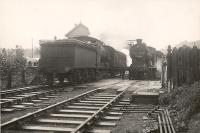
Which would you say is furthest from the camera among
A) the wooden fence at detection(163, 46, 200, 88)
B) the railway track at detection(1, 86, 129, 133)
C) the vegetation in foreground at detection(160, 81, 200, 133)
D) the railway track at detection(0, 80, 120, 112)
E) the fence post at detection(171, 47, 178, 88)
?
the fence post at detection(171, 47, 178, 88)

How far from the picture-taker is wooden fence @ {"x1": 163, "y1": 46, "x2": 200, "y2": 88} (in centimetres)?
991

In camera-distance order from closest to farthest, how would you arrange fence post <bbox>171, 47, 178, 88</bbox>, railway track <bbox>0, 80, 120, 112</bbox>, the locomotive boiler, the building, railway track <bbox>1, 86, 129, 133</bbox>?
railway track <bbox>1, 86, 129, 133</bbox> < railway track <bbox>0, 80, 120, 112</bbox> < fence post <bbox>171, 47, 178, 88</bbox> < the locomotive boiler < the building

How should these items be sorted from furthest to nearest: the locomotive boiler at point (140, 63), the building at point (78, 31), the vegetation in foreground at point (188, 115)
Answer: the building at point (78, 31)
the locomotive boiler at point (140, 63)
the vegetation in foreground at point (188, 115)

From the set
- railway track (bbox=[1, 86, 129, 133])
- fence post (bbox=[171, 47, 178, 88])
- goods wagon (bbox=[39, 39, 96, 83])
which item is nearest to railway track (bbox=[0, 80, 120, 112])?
railway track (bbox=[1, 86, 129, 133])

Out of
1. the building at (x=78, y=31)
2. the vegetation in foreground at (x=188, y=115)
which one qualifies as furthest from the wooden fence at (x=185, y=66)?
the building at (x=78, y=31)

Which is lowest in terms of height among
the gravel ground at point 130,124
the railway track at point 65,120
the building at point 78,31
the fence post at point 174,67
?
the gravel ground at point 130,124

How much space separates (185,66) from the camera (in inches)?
403

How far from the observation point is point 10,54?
17.3m

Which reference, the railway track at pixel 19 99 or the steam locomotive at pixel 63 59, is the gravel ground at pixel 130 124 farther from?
the steam locomotive at pixel 63 59

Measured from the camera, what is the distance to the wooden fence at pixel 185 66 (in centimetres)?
991

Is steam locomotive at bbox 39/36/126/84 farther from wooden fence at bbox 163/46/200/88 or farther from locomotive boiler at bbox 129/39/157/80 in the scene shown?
locomotive boiler at bbox 129/39/157/80

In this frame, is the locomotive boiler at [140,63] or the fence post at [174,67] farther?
the locomotive boiler at [140,63]

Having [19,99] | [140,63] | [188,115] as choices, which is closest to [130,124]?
[188,115]

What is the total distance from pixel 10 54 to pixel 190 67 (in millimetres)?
11045
